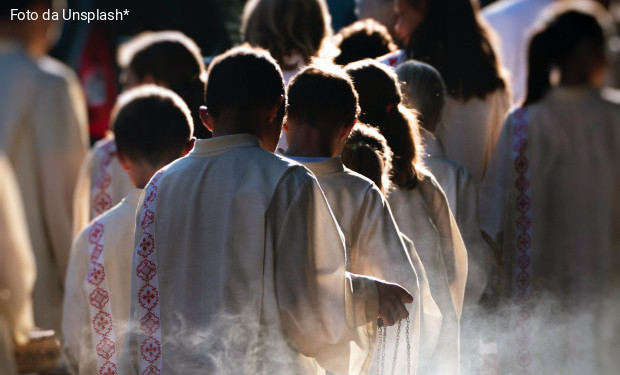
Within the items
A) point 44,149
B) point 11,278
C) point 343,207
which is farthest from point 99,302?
point 11,278

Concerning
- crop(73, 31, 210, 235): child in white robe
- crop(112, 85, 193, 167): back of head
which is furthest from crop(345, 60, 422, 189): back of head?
crop(73, 31, 210, 235): child in white robe

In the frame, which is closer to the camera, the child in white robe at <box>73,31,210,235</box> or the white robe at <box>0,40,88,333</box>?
the white robe at <box>0,40,88,333</box>

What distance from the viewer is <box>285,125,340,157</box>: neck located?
2639mm

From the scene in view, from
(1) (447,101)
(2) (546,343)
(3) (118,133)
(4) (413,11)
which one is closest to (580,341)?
(2) (546,343)

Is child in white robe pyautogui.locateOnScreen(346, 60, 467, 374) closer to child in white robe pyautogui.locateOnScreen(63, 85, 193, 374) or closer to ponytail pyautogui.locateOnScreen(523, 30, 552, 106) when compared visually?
child in white robe pyautogui.locateOnScreen(63, 85, 193, 374)

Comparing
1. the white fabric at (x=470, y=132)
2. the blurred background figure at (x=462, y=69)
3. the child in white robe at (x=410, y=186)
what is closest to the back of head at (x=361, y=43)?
the blurred background figure at (x=462, y=69)

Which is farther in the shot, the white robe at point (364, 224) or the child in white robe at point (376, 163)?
the child in white robe at point (376, 163)

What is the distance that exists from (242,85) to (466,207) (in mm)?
1359

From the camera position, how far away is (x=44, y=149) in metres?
2.77

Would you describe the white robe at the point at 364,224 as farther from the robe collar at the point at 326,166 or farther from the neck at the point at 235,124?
Result: the neck at the point at 235,124

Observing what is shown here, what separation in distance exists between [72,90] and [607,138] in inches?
68.7

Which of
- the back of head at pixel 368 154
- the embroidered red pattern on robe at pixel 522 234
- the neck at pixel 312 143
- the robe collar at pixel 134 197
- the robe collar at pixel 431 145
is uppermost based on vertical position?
the neck at pixel 312 143

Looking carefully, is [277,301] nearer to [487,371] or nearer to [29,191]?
[29,191]

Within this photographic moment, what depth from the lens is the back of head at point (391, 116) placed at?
300 centimetres
